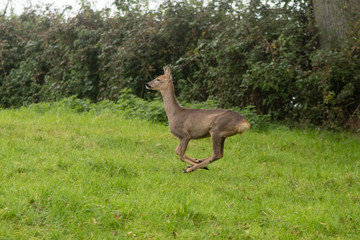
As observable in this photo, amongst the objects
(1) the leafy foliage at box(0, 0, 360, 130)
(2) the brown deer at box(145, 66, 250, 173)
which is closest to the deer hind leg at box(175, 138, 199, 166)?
(2) the brown deer at box(145, 66, 250, 173)

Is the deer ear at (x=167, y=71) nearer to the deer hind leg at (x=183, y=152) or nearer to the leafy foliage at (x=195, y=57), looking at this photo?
the deer hind leg at (x=183, y=152)

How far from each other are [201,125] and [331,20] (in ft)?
18.3

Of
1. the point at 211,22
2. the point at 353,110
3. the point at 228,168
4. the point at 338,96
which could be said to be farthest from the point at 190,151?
the point at 211,22

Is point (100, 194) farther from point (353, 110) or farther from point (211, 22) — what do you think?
point (211, 22)

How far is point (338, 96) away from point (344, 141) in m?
1.01

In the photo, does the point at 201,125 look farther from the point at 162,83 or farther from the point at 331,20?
the point at 331,20

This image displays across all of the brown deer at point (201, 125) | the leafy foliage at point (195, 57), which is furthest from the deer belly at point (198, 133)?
the leafy foliage at point (195, 57)

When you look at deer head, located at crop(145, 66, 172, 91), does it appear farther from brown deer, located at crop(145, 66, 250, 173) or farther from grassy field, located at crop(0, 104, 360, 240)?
grassy field, located at crop(0, 104, 360, 240)

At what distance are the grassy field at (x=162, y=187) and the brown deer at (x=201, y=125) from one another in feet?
0.97

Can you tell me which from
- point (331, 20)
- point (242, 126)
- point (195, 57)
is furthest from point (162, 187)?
point (195, 57)

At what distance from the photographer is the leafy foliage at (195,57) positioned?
34.6 ft

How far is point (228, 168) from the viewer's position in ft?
24.6

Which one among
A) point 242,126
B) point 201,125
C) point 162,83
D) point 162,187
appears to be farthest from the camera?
point 162,83

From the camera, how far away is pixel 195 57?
1262 cm
